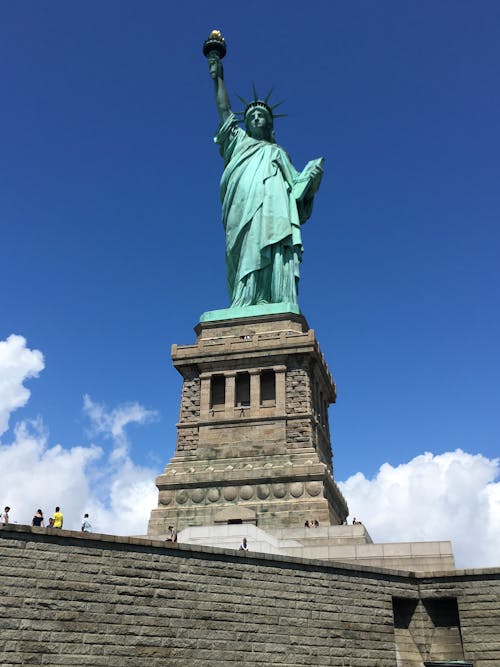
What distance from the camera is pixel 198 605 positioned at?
42.6 ft

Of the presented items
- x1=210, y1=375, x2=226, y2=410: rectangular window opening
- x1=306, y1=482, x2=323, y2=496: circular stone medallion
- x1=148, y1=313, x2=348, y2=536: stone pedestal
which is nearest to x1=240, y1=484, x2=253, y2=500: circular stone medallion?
x1=148, y1=313, x2=348, y2=536: stone pedestal

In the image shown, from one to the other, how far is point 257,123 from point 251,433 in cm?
1810

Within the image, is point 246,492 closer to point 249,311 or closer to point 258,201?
point 249,311

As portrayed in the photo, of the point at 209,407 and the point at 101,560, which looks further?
the point at 209,407

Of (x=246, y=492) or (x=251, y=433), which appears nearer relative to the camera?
(x=246, y=492)

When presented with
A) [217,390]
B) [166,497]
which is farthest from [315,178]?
[166,497]

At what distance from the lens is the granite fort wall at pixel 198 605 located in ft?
38.5

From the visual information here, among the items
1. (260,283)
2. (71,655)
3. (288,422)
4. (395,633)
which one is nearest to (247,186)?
(260,283)

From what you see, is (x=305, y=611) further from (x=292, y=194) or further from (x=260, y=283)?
(x=292, y=194)

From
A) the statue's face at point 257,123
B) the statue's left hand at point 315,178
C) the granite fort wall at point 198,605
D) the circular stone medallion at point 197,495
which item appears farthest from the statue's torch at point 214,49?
the granite fort wall at point 198,605

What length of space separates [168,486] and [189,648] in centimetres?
1320

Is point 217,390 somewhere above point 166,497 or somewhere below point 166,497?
above

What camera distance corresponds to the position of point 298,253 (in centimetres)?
3297

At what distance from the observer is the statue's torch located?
36031mm
